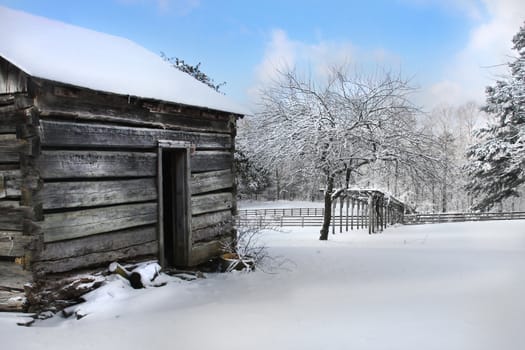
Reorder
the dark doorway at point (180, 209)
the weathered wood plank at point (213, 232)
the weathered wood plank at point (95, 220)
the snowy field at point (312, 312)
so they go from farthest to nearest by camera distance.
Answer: the weathered wood plank at point (213, 232)
the dark doorway at point (180, 209)
the weathered wood plank at point (95, 220)
the snowy field at point (312, 312)

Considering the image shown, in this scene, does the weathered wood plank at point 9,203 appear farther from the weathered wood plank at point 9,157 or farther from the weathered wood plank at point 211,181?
the weathered wood plank at point 211,181

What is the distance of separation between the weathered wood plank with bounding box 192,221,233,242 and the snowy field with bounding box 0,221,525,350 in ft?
2.62

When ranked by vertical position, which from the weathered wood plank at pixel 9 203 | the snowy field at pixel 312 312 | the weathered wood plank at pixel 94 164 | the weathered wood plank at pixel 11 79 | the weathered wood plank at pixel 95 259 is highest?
the weathered wood plank at pixel 11 79

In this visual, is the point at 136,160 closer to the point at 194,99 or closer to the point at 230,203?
the point at 194,99

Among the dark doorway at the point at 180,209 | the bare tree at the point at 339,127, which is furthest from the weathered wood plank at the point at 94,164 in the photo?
the bare tree at the point at 339,127

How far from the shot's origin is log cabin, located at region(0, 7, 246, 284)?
5.00 meters

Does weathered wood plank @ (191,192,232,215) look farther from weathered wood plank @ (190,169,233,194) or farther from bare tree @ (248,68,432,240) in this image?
bare tree @ (248,68,432,240)

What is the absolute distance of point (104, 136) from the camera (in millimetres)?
5805

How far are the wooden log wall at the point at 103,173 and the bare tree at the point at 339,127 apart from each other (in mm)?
6909

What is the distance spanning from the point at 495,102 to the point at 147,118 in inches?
760

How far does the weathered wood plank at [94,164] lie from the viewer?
16.9ft

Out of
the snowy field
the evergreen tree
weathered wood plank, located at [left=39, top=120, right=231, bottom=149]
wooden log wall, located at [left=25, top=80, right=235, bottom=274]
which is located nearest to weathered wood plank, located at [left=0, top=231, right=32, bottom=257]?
wooden log wall, located at [left=25, top=80, right=235, bottom=274]

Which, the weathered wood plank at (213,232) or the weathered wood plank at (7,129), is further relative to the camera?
the weathered wood plank at (213,232)

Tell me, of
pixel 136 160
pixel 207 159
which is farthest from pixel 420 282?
pixel 136 160
